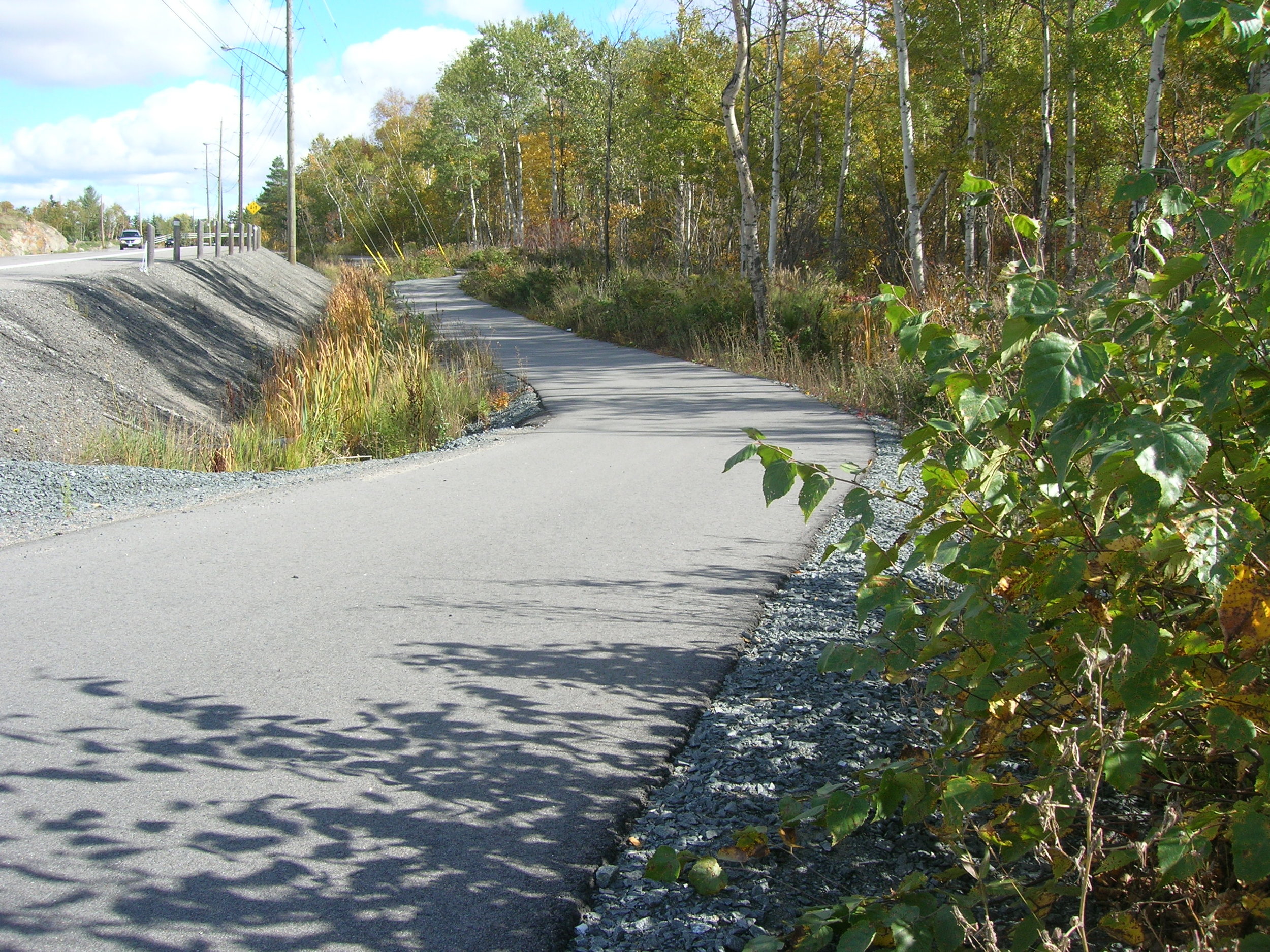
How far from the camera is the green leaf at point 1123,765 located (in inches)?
74.3

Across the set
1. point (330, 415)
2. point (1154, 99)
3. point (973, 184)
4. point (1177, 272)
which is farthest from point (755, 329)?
point (1177, 272)

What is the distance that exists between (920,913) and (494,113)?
201 feet

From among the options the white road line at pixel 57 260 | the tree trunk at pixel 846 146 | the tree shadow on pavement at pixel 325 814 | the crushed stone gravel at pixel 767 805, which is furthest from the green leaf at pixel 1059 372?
the tree trunk at pixel 846 146

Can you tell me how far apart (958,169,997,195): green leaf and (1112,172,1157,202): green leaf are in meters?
0.30

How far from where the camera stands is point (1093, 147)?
33.2 meters

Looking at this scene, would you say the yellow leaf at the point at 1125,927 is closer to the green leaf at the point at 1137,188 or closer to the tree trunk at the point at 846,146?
the green leaf at the point at 1137,188

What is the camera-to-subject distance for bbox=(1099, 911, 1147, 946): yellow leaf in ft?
6.38

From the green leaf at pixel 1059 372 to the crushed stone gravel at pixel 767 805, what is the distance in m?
1.36

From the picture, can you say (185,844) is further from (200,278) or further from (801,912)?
(200,278)

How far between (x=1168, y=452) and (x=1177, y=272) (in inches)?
27.7

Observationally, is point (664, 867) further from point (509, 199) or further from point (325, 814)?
point (509, 199)

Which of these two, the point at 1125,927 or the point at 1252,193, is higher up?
the point at 1252,193

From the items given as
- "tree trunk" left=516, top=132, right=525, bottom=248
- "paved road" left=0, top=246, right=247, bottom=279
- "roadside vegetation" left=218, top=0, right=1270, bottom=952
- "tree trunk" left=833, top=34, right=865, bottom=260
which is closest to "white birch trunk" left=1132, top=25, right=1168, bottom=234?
"roadside vegetation" left=218, top=0, right=1270, bottom=952

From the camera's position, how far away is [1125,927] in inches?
77.1
